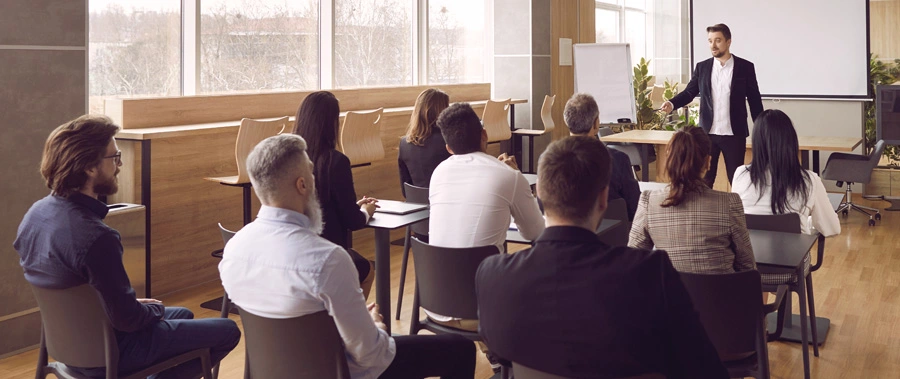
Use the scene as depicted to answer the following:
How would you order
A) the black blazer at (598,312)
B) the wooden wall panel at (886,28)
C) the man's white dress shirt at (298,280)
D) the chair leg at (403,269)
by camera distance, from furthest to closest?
the wooden wall panel at (886,28) → the chair leg at (403,269) → the man's white dress shirt at (298,280) → the black blazer at (598,312)

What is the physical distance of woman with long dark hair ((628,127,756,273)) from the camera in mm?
2881

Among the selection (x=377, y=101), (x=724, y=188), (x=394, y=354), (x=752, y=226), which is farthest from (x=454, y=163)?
(x=724, y=188)

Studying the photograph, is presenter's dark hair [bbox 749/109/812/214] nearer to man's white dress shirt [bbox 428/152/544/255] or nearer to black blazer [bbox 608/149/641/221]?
black blazer [bbox 608/149/641/221]

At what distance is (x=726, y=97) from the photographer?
6223mm

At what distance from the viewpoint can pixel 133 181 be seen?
5.13 metres

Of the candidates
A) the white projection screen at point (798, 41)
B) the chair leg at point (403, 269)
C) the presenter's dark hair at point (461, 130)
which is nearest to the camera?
the presenter's dark hair at point (461, 130)

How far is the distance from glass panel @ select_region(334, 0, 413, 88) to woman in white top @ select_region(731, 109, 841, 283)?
15.3 feet

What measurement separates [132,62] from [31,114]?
195 centimetres

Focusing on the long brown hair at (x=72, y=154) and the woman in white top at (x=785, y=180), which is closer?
the long brown hair at (x=72, y=154)

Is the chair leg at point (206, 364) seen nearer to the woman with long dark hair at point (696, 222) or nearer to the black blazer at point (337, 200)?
the black blazer at point (337, 200)

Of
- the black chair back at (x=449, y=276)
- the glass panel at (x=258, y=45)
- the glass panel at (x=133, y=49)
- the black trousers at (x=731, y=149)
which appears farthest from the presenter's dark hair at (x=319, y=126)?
the black trousers at (x=731, y=149)

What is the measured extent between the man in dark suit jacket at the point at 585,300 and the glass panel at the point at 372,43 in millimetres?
6177

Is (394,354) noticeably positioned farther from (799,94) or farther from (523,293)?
(799,94)

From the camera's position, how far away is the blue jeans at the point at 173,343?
256 cm
